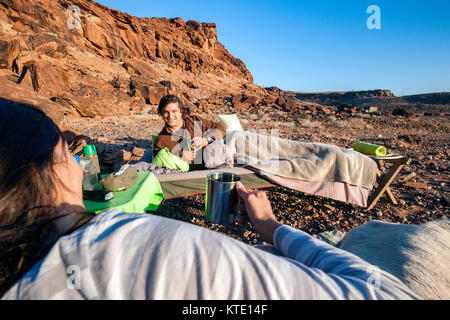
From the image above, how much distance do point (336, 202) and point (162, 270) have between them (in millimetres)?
3274

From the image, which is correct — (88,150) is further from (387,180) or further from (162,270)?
(387,180)

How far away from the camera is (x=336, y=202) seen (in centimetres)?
319

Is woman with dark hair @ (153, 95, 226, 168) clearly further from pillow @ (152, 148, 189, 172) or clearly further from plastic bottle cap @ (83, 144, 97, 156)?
plastic bottle cap @ (83, 144, 97, 156)

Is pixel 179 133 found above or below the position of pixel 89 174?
above

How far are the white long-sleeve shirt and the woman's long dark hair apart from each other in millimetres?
51

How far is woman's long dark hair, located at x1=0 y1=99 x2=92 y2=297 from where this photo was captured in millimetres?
467

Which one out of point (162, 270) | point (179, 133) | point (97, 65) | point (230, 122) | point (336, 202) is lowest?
point (336, 202)

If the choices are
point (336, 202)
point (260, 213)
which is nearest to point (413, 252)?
point (260, 213)

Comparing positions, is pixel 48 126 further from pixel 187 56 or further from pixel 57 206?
pixel 187 56

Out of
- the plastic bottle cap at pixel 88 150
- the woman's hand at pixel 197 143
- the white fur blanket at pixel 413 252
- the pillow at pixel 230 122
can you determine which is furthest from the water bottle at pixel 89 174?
the pillow at pixel 230 122

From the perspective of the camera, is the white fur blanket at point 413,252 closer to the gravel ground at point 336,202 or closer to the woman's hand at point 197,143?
the gravel ground at point 336,202

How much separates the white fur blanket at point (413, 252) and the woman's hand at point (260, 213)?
472mm

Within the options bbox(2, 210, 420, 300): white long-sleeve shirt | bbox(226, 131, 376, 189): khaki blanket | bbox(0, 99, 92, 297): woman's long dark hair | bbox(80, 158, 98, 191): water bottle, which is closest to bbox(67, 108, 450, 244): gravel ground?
bbox(226, 131, 376, 189): khaki blanket

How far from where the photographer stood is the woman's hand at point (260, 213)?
0.98m
